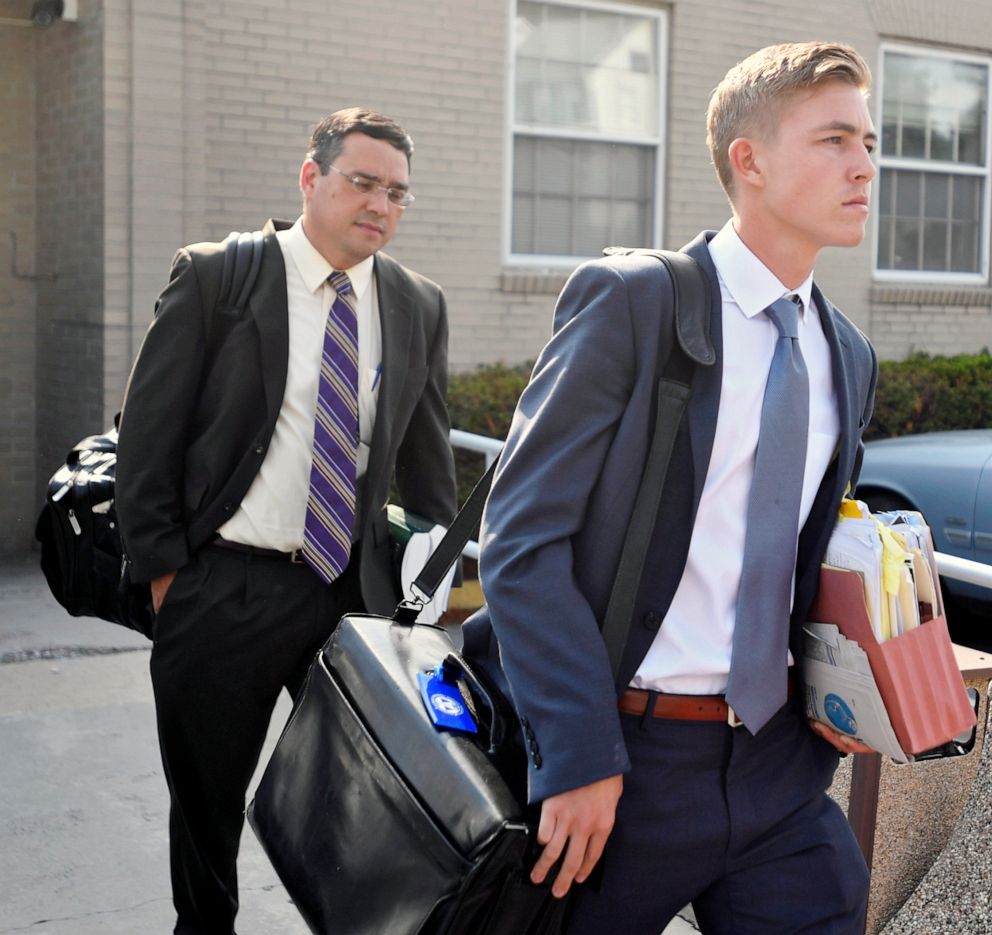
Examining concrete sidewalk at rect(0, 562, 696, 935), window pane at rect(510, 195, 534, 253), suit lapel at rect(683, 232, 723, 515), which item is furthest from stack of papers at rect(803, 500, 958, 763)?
window pane at rect(510, 195, 534, 253)

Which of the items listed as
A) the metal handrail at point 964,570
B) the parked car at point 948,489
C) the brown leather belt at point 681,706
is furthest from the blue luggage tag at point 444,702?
the parked car at point 948,489

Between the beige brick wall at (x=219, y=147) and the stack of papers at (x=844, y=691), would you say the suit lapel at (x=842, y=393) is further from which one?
the beige brick wall at (x=219, y=147)

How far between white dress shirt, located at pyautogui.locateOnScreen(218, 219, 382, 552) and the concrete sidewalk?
1.24m

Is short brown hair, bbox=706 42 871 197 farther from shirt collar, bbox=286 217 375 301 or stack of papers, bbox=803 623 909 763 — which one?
shirt collar, bbox=286 217 375 301

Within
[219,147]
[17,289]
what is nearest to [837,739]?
[219,147]

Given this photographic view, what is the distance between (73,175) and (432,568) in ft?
22.7

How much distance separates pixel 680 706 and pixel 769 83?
98 centimetres

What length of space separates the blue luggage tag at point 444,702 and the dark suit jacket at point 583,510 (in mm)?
124

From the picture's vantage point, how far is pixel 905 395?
427 inches

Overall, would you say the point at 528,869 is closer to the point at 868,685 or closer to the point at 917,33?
the point at 868,685

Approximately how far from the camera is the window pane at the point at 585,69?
1023cm

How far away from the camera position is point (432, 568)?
2.61m

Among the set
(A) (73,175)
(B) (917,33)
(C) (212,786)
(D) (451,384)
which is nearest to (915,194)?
(B) (917,33)

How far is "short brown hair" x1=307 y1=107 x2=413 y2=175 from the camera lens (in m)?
3.86
